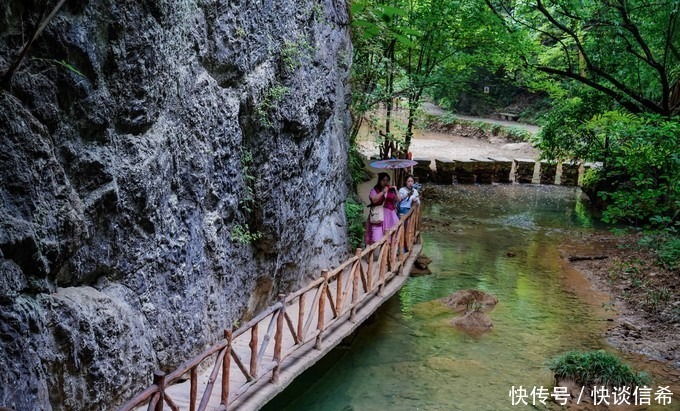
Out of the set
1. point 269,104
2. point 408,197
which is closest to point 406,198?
point 408,197

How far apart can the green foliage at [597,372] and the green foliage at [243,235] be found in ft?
15.8

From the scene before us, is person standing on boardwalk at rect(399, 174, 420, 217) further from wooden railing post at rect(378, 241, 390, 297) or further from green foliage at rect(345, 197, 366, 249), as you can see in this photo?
wooden railing post at rect(378, 241, 390, 297)

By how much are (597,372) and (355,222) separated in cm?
630

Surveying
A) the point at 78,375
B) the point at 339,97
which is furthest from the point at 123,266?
the point at 339,97

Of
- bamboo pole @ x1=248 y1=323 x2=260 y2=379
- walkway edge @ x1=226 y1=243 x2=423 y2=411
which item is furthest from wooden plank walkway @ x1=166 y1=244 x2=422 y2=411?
bamboo pole @ x1=248 y1=323 x2=260 y2=379

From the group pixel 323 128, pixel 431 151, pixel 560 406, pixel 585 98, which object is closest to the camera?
pixel 560 406

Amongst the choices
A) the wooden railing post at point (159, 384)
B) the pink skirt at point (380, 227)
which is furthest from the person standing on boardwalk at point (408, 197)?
the wooden railing post at point (159, 384)

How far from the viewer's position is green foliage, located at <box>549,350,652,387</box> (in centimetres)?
902

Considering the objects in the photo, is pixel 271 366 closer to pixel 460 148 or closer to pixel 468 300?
pixel 468 300

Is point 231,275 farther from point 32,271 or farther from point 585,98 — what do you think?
point 585,98

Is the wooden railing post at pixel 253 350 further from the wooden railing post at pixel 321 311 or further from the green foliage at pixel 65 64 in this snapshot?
the green foliage at pixel 65 64

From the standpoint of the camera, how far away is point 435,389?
954cm

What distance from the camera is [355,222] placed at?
14.1 meters

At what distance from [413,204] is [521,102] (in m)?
27.5
